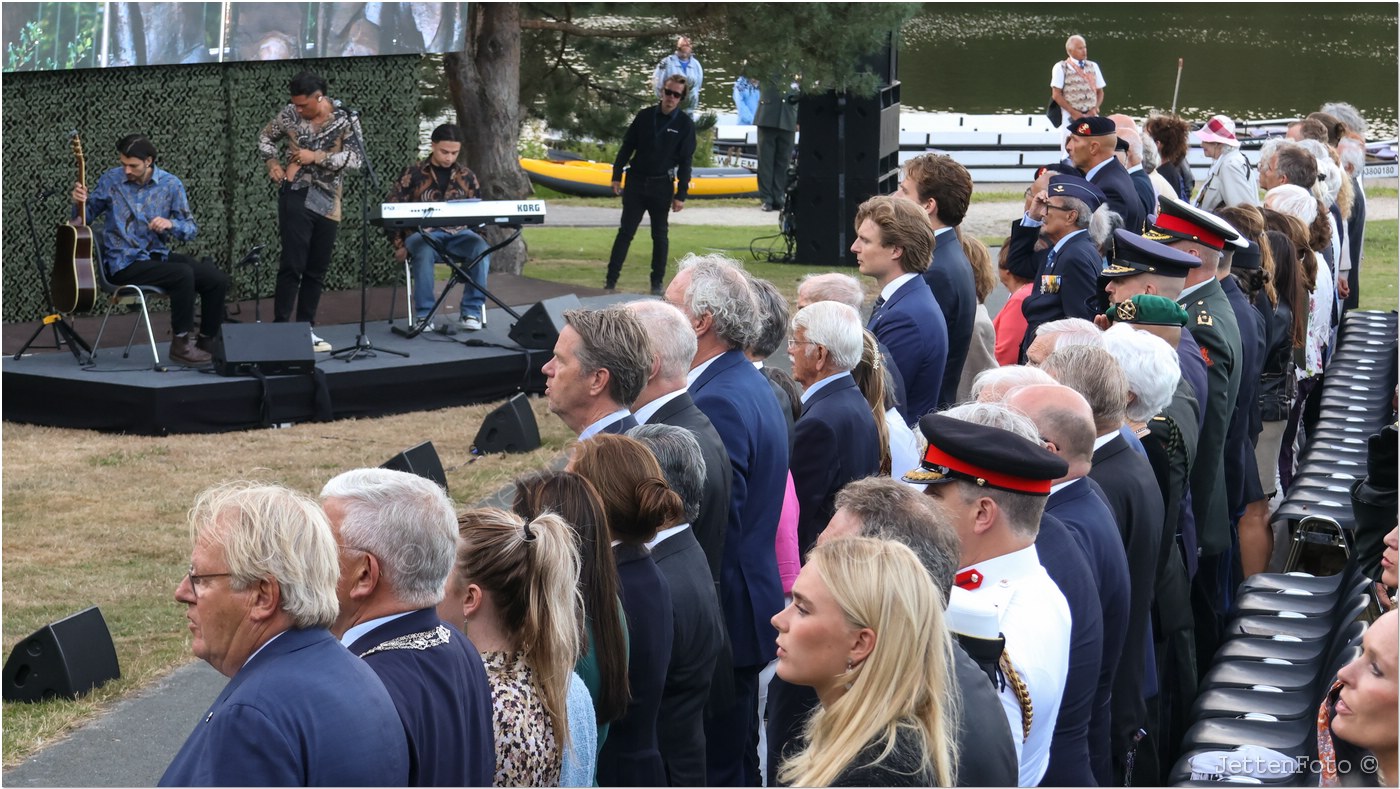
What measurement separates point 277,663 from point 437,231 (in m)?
8.36

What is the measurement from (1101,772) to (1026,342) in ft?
9.41

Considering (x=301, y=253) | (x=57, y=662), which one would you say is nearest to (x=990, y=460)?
(x=57, y=662)

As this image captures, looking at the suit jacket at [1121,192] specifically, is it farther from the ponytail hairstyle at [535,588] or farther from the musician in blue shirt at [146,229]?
the musician in blue shirt at [146,229]

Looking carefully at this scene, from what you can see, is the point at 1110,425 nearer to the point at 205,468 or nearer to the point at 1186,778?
the point at 1186,778

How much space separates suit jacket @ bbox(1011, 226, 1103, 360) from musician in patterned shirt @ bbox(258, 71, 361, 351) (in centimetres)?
527

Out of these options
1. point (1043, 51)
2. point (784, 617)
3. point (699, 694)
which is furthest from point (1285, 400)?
point (1043, 51)

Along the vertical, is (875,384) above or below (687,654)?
above

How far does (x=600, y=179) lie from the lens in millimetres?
22500

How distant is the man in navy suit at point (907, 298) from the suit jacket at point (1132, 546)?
59.1 inches

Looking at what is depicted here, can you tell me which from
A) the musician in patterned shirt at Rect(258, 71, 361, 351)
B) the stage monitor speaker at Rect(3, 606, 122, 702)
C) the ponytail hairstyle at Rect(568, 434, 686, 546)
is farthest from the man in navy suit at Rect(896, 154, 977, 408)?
the musician in patterned shirt at Rect(258, 71, 361, 351)

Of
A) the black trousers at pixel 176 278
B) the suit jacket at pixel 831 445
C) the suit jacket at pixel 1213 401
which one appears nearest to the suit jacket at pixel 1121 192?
the suit jacket at pixel 1213 401

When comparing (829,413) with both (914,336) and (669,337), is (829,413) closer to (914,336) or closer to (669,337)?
(669,337)

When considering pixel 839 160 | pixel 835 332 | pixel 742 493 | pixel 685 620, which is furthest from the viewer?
pixel 839 160

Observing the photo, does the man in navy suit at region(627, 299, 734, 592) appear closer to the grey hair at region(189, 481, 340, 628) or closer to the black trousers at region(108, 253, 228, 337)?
the grey hair at region(189, 481, 340, 628)
